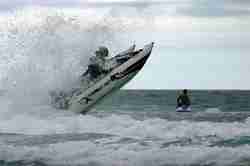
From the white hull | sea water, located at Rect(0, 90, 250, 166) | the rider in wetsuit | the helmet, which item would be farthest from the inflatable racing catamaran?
sea water, located at Rect(0, 90, 250, 166)

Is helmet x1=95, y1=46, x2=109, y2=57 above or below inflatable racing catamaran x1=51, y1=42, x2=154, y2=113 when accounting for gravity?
above

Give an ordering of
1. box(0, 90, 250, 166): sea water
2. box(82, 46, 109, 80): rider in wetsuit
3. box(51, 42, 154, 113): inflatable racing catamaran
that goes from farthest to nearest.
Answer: box(51, 42, 154, 113): inflatable racing catamaran
box(82, 46, 109, 80): rider in wetsuit
box(0, 90, 250, 166): sea water

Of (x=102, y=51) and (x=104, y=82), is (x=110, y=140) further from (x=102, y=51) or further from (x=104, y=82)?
(x=102, y=51)

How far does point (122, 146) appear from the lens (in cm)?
1447

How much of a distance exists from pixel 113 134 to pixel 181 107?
380 inches

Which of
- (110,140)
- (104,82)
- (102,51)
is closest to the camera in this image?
(110,140)

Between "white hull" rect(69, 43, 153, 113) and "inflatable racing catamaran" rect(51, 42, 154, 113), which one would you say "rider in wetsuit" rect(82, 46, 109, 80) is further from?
"white hull" rect(69, 43, 153, 113)

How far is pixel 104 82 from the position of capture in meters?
21.6

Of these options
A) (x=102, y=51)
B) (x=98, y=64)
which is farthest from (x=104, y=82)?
(x=102, y=51)

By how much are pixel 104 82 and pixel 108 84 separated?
0.59 ft

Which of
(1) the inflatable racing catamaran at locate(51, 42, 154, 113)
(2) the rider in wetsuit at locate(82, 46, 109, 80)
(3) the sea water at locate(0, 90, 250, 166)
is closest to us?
(3) the sea water at locate(0, 90, 250, 166)

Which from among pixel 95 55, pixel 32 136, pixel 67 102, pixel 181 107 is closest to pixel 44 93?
pixel 67 102

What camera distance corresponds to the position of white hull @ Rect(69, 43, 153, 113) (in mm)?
21562

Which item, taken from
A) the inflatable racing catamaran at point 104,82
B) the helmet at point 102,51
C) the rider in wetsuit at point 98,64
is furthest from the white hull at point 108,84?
the helmet at point 102,51
